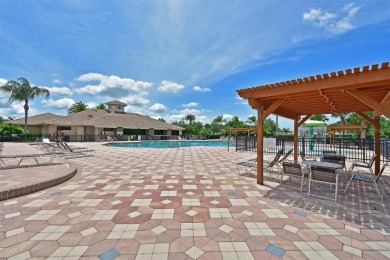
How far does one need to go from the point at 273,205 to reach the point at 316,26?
8.71 meters

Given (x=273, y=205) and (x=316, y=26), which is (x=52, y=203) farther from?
(x=316, y=26)

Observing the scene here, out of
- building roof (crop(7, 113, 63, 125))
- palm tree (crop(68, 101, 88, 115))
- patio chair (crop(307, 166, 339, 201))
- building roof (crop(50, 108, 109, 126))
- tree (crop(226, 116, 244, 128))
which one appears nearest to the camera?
patio chair (crop(307, 166, 339, 201))

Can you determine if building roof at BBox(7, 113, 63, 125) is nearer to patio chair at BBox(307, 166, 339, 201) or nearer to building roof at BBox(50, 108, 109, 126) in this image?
building roof at BBox(50, 108, 109, 126)

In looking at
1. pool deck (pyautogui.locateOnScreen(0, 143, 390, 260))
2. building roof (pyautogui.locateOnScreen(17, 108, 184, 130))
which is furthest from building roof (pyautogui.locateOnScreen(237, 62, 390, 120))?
building roof (pyautogui.locateOnScreen(17, 108, 184, 130))

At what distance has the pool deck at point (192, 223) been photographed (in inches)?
91.1

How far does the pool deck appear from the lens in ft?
7.59

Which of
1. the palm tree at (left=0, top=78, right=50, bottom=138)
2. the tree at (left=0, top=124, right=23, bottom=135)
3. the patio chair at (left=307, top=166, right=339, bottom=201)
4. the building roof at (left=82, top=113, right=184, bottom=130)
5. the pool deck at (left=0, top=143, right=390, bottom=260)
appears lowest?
the pool deck at (left=0, top=143, right=390, bottom=260)

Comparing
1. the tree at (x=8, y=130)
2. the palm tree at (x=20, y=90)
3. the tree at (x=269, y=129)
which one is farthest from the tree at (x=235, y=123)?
the tree at (x=8, y=130)

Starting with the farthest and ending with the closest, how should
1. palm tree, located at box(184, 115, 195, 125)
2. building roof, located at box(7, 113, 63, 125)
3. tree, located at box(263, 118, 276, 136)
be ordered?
palm tree, located at box(184, 115, 195, 125) → tree, located at box(263, 118, 276, 136) → building roof, located at box(7, 113, 63, 125)

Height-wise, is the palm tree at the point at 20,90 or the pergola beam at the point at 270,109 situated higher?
the palm tree at the point at 20,90

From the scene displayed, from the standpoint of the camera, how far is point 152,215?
333 cm

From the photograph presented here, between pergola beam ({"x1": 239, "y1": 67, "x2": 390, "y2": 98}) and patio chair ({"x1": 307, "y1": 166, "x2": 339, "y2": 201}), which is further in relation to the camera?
patio chair ({"x1": 307, "y1": 166, "x2": 339, "y2": 201})

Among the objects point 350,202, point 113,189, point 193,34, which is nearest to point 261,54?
point 193,34

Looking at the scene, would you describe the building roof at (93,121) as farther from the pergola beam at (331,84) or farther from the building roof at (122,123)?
the pergola beam at (331,84)
